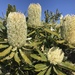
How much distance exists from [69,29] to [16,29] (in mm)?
1147

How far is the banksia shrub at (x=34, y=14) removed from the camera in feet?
20.6

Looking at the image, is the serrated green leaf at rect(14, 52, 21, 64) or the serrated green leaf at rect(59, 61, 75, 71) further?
the serrated green leaf at rect(59, 61, 75, 71)

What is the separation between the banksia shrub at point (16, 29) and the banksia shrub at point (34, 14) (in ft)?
A: 2.29

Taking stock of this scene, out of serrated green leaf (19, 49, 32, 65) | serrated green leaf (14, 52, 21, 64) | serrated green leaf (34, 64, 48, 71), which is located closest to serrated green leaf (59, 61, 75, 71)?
serrated green leaf (34, 64, 48, 71)

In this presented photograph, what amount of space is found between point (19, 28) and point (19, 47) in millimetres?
425

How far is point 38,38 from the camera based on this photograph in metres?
6.25

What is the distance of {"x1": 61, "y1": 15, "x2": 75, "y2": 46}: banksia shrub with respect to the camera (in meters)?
5.86

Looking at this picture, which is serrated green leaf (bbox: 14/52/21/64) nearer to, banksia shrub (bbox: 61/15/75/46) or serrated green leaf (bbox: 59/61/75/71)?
serrated green leaf (bbox: 59/61/75/71)

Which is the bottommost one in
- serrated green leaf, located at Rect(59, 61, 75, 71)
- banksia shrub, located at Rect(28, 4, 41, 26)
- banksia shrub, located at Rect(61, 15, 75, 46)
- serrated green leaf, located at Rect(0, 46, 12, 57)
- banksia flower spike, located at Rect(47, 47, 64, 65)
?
serrated green leaf, located at Rect(59, 61, 75, 71)

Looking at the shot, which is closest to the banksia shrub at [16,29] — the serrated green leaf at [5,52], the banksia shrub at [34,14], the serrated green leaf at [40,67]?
the serrated green leaf at [5,52]

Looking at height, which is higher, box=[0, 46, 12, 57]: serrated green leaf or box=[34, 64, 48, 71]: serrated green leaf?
box=[0, 46, 12, 57]: serrated green leaf

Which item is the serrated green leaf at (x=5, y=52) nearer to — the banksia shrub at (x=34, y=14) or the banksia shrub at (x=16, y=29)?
the banksia shrub at (x=16, y=29)

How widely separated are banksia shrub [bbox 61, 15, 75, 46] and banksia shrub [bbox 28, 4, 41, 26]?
66 centimetres

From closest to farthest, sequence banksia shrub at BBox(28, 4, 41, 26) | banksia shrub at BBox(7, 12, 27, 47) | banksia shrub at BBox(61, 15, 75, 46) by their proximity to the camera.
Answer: banksia shrub at BBox(7, 12, 27, 47) < banksia shrub at BBox(61, 15, 75, 46) < banksia shrub at BBox(28, 4, 41, 26)
